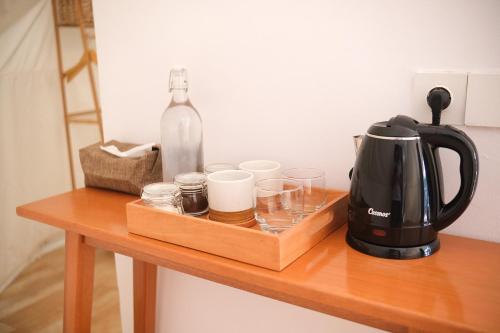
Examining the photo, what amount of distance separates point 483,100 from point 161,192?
638 millimetres

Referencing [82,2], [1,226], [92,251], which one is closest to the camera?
[92,251]

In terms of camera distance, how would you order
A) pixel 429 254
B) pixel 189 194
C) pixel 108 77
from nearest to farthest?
1. pixel 429 254
2. pixel 189 194
3. pixel 108 77

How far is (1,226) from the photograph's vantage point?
228 cm

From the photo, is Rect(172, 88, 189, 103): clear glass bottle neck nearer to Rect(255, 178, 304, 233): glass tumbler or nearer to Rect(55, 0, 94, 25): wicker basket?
Rect(255, 178, 304, 233): glass tumbler

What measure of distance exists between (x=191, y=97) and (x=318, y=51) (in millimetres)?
373

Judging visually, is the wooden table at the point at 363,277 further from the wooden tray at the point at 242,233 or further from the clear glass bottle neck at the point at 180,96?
the clear glass bottle neck at the point at 180,96

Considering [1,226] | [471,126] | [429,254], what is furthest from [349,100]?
[1,226]

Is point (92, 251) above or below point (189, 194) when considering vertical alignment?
below

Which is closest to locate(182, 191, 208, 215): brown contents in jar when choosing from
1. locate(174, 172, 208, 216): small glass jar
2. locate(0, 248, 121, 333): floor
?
locate(174, 172, 208, 216): small glass jar

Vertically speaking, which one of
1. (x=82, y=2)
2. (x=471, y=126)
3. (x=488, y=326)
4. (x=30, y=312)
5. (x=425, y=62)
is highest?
(x=82, y=2)

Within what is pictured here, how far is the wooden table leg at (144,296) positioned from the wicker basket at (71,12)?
1.70 m

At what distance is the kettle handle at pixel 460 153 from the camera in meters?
0.73

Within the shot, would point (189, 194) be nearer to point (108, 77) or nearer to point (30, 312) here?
point (108, 77)

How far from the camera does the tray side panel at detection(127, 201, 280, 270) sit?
76 cm
